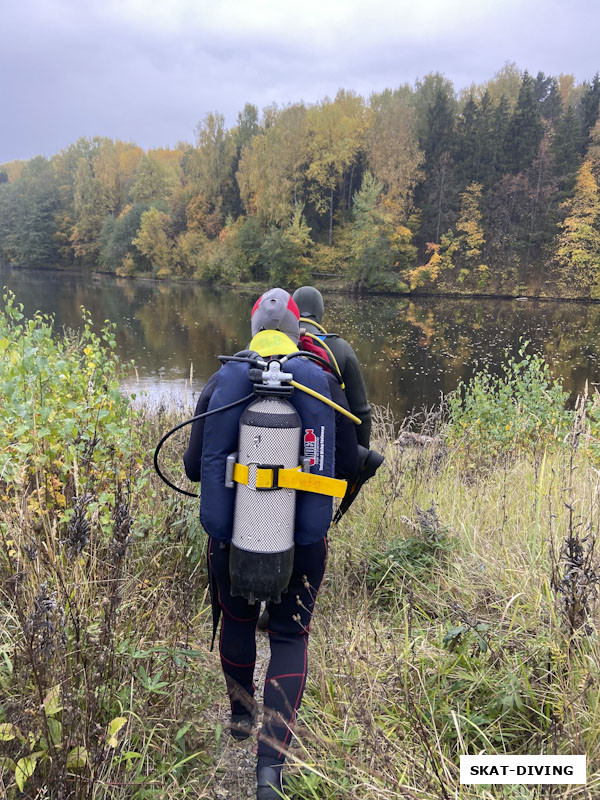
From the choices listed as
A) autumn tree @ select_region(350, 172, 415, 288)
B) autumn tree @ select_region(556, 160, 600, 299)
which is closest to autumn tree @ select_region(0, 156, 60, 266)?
autumn tree @ select_region(350, 172, 415, 288)

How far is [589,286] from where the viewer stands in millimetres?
34000

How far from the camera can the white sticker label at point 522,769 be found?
1.36 meters

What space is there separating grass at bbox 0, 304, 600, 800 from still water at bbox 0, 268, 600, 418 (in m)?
5.15

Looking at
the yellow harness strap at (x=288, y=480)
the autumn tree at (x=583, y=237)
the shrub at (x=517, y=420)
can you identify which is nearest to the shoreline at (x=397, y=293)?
the autumn tree at (x=583, y=237)

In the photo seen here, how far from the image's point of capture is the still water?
14.1 m

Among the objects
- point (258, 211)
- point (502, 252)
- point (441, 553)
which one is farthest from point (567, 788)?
point (258, 211)

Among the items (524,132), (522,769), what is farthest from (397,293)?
(522,769)

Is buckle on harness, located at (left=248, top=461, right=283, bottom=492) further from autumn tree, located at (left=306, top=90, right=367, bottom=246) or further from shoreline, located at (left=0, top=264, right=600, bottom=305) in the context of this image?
autumn tree, located at (left=306, top=90, right=367, bottom=246)

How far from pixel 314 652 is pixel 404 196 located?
4190 centimetres

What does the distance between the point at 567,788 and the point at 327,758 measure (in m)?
0.72

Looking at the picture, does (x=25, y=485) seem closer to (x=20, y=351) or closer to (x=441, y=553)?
(x=20, y=351)

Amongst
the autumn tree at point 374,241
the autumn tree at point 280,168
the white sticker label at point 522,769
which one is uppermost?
the autumn tree at point 280,168

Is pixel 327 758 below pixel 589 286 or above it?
below

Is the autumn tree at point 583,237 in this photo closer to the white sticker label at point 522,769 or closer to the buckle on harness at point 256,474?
the white sticker label at point 522,769
